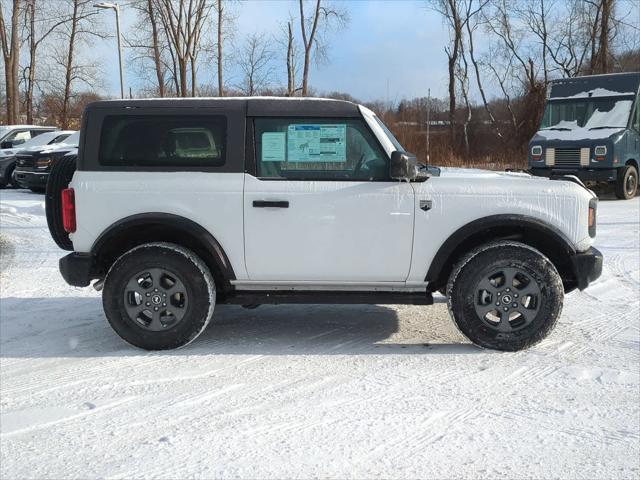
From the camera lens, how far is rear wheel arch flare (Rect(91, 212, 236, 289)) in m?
4.66

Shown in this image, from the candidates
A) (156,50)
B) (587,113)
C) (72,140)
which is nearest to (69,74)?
(156,50)

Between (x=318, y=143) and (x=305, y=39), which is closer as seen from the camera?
(x=318, y=143)

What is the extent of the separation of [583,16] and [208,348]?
3228 cm

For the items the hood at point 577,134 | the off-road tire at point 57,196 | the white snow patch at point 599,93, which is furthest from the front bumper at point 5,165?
the white snow patch at point 599,93

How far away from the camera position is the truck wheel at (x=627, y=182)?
48.9 feet

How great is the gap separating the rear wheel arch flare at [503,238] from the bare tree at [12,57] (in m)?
31.9

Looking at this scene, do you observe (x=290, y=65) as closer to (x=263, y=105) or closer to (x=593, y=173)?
(x=593, y=173)

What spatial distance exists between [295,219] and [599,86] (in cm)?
1321

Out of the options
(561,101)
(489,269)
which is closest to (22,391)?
(489,269)

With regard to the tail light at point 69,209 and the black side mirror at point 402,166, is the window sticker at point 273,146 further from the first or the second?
the tail light at point 69,209

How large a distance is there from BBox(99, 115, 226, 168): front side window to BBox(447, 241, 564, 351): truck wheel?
6.75 ft

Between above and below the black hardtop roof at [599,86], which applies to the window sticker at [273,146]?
below

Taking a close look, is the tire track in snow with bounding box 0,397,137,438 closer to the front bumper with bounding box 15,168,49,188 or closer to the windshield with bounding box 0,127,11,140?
the front bumper with bounding box 15,168,49,188

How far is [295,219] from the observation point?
183 inches
